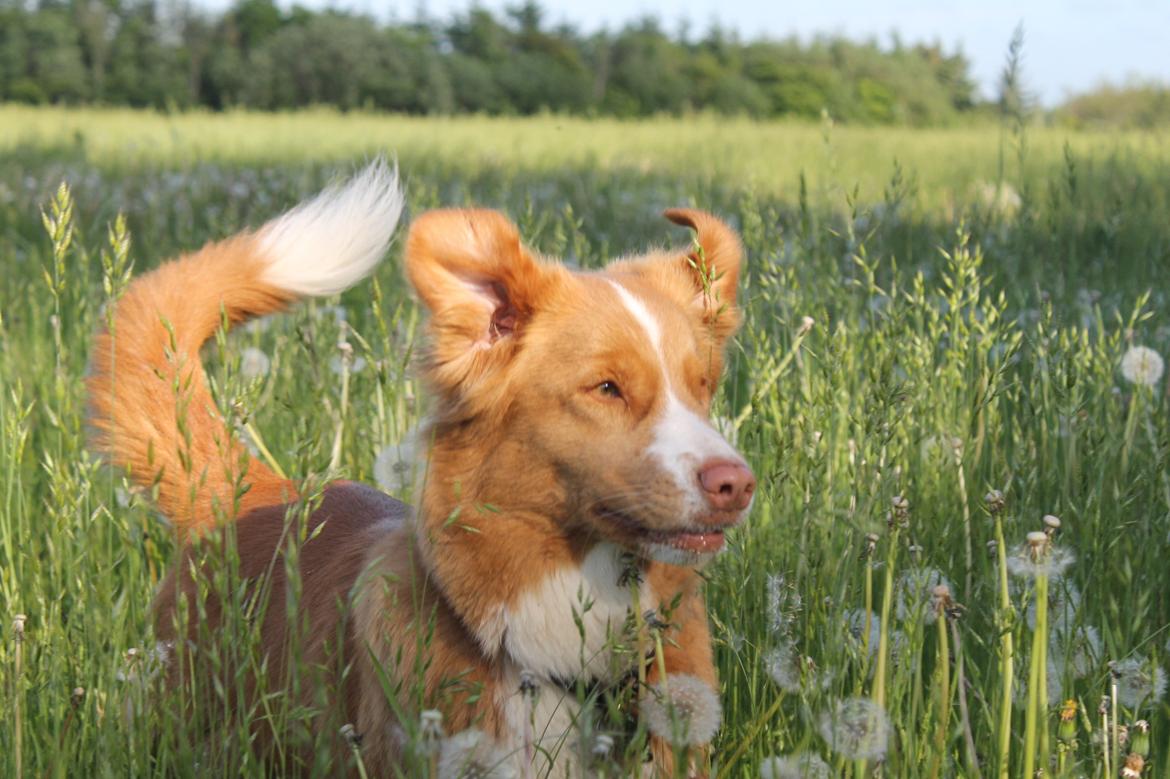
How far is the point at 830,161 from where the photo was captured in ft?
13.5

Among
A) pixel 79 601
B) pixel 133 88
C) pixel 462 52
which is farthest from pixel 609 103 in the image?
pixel 79 601

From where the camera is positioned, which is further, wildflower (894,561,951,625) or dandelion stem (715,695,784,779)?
dandelion stem (715,695,784,779)

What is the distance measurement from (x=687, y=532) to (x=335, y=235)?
49.8 inches

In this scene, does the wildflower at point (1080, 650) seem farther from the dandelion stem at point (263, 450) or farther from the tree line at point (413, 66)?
the tree line at point (413, 66)

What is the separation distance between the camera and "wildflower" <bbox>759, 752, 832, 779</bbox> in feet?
6.15

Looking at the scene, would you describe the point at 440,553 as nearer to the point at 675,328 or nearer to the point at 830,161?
the point at 675,328

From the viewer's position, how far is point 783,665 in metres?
2.15

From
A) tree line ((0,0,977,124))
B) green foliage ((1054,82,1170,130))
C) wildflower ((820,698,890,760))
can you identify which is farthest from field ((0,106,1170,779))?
tree line ((0,0,977,124))

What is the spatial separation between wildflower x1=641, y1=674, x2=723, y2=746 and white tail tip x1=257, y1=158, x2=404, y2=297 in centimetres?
131

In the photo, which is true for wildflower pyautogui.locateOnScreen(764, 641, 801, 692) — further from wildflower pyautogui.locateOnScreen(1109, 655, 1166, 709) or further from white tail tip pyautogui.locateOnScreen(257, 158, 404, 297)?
white tail tip pyautogui.locateOnScreen(257, 158, 404, 297)

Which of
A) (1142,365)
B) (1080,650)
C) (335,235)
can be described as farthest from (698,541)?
(1142,365)

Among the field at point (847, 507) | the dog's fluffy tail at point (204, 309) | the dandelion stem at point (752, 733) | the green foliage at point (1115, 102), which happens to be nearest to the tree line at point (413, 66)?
the green foliage at point (1115, 102)

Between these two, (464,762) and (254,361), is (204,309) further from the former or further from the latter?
(464,762)

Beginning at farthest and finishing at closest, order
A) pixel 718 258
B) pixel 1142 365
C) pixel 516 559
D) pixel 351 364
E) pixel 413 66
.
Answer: pixel 413 66 → pixel 351 364 → pixel 1142 365 → pixel 718 258 → pixel 516 559
